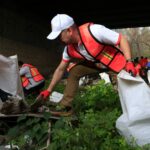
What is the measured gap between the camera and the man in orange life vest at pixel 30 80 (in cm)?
890

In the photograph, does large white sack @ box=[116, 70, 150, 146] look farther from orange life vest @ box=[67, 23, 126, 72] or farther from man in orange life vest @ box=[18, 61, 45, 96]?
man in orange life vest @ box=[18, 61, 45, 96]

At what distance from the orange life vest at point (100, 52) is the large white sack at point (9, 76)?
1.08m

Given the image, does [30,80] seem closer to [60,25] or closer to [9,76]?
[9,76]

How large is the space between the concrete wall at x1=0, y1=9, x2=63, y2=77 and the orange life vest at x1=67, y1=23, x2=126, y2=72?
730 cm

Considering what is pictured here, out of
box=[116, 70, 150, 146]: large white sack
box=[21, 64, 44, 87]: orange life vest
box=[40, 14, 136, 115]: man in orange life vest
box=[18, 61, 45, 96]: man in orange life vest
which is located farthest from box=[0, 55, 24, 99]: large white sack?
box=[21, 64, 44, 87]: orange life vest

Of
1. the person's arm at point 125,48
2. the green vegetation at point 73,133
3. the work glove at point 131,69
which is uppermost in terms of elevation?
the person's arm at point 125,48

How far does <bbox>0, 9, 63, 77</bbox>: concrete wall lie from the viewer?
41.7 ft

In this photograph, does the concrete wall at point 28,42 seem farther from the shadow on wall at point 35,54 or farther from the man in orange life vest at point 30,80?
the man in orange life vest at point 30,80

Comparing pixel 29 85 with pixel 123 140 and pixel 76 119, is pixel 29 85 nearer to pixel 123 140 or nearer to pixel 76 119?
pixel 76 119

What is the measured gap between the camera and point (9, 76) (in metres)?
5.95

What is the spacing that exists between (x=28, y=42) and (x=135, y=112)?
11666 millimetres

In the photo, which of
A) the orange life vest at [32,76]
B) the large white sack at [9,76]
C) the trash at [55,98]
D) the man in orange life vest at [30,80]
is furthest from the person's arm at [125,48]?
the orange life vest at [32,76]

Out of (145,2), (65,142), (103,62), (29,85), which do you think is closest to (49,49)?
(145,2)

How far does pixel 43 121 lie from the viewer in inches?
184
